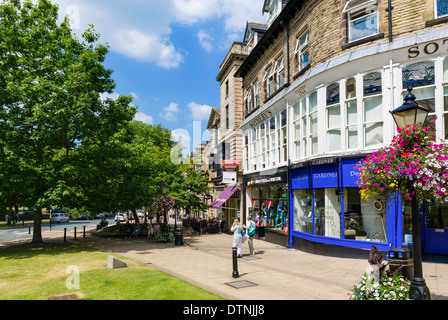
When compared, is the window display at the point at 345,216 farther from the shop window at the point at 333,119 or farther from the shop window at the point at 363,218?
the shop window at the point at 333,119

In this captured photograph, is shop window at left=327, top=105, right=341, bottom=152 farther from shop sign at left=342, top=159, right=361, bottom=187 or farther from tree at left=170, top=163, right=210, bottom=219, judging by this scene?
tree at left=170, top=163, right=210, bottom=219

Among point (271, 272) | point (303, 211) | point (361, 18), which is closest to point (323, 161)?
point (303, 211)

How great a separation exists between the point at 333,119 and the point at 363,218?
4.45 meters

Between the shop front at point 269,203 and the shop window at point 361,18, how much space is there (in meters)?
7.80

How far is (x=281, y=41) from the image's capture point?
1920 centimetres

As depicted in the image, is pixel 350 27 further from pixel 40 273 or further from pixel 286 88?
pixel 40 273

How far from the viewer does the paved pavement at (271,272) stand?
8.41 m

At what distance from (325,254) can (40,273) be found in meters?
11.3

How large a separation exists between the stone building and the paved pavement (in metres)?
1.41

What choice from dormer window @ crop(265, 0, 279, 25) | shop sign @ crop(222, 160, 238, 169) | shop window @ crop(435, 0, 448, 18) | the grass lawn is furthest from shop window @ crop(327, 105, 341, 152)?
shop sign @ crop(222, 160, 238, 169)

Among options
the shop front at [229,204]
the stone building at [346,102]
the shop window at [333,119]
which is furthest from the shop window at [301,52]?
the shop front at [229,204]

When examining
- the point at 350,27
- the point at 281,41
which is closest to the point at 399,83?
the point at 350,27

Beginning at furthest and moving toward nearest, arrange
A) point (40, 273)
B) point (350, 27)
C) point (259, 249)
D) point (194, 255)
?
point (259, 249) → point (194, 255) → point (350, 27) → point (40, 273)

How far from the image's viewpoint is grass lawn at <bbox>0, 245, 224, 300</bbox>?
311 inches
